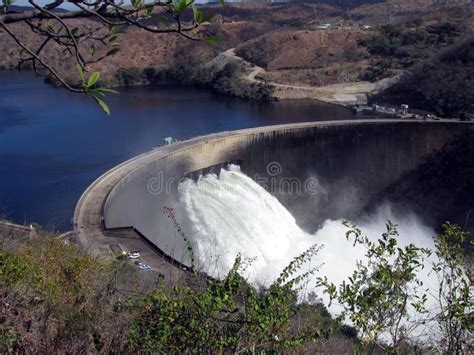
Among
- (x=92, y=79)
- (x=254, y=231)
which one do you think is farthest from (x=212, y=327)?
(x=254, y=231)

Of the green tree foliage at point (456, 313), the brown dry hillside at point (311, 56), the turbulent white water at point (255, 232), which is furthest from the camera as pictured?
the brown dry hillside at point (311, 56)

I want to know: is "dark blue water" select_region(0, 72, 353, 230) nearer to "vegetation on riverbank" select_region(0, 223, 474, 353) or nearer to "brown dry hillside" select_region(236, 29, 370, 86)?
"brown dry hillside" select_region(236, 29, 370, 86)

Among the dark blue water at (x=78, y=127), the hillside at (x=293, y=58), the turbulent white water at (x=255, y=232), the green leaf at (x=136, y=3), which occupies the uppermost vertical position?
the green leaf at (x=136, y=3)

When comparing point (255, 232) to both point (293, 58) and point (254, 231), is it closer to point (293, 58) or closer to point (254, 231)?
point (254, 231)

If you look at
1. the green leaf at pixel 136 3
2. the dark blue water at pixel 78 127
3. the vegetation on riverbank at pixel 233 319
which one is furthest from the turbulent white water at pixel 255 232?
the green leaf at pixel 136 3

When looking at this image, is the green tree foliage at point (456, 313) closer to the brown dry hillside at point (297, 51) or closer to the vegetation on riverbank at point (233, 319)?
the vegetation on riverbank at point (233, 319)
